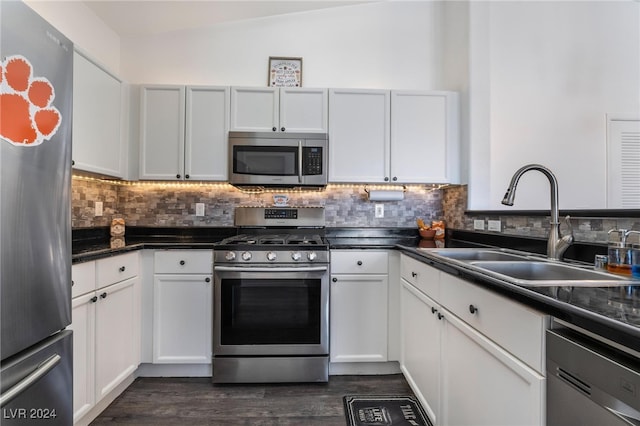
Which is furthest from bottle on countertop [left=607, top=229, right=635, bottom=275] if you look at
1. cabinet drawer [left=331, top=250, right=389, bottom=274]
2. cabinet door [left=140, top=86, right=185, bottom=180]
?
cabinet door [left=140, top=86, right=185, bottom=180]

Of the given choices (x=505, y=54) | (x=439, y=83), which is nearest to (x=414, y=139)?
(x=439, y=83)

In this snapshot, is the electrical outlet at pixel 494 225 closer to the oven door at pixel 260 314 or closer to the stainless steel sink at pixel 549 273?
the stainless steel sink at pixel 549 273

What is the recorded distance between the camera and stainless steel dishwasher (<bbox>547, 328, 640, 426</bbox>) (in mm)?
567

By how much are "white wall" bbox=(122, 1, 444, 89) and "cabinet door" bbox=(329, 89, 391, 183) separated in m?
0.36

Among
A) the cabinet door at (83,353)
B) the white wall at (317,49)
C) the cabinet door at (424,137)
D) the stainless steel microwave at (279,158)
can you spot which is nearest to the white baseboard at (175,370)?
the cabinet door at (83,353)

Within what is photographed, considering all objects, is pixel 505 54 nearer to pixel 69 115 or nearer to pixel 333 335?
pixel 333 335

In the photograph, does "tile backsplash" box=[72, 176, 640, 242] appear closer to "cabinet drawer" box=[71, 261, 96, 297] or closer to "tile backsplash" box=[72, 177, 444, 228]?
"tile backsplash" box=[72, 177, 444, 228]

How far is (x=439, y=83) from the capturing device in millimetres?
2676

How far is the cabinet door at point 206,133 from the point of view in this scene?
2.34 metres

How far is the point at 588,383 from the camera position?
64cm

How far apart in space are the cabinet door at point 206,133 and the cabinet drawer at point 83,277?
976 mm

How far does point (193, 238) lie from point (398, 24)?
8.50ft

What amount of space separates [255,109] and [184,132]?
577mm

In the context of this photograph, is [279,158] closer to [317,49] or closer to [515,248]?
[317,49]
